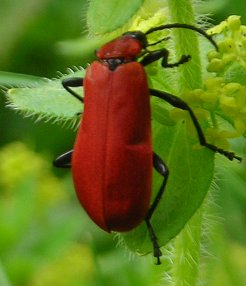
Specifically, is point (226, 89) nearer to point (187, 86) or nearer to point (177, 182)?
point (187, 86)

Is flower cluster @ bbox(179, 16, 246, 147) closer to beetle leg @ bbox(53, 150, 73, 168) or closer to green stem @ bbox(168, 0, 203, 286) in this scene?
green stem @ bbox(168, 0, 203, 286)

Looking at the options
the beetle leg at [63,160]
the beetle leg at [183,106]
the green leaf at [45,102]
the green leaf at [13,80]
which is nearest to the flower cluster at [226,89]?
the beetle leg at [183,106]

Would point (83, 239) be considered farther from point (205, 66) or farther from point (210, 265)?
point (205, 66)

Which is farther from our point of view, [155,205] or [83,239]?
[83,239]

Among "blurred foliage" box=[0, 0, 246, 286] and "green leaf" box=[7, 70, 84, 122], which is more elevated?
"green leaf" box=[7, 70, 84, 122]

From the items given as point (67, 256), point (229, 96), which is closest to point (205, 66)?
point (229, 96)

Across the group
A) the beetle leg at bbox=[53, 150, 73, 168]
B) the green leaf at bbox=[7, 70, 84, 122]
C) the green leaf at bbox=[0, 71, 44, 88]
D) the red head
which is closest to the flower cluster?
the red head
